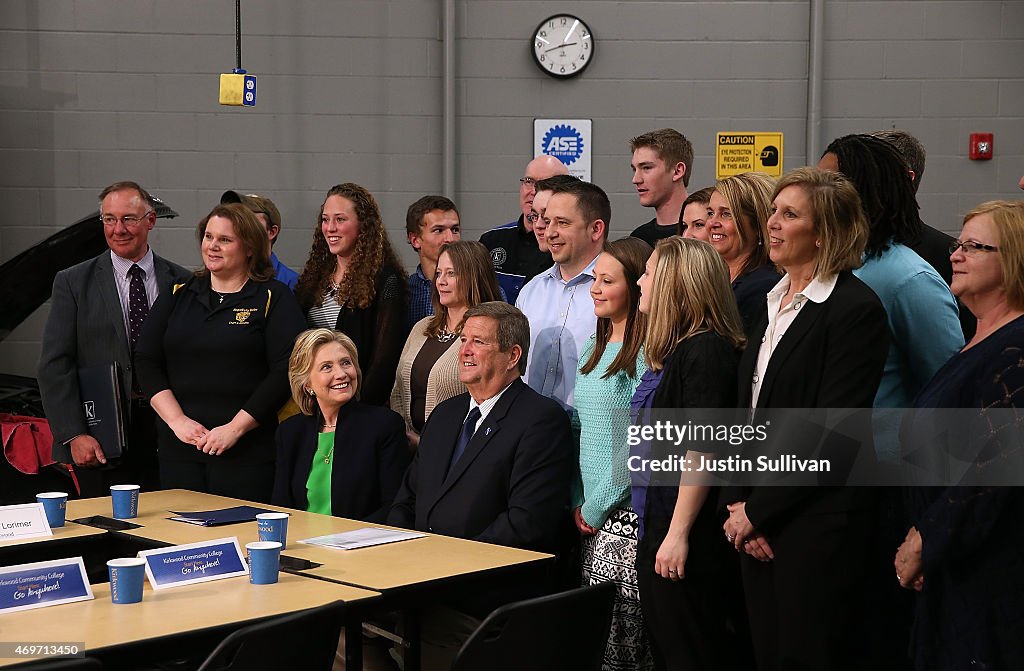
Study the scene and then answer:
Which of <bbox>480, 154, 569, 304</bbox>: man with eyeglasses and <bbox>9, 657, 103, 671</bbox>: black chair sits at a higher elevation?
<bbox>480, 154, 569, 304</bbox>: man with eyeglasses

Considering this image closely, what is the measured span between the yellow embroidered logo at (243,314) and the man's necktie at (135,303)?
0.47 meters

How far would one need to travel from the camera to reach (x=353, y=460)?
3260mm

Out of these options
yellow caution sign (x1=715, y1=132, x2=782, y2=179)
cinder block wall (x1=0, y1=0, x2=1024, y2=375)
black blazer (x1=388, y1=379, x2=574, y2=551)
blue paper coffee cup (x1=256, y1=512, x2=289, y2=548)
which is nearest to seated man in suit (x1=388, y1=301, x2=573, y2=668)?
black blazer (x1=388, y1=379, x2=574, y2=551)

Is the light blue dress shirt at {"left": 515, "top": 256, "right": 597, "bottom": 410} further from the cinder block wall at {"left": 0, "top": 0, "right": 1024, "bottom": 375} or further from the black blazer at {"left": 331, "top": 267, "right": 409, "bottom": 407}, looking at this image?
the cinder block wall at {"left": 0, "top": 0, "right": 1024, "bottom": 375}

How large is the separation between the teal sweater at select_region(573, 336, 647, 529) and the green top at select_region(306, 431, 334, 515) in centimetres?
82

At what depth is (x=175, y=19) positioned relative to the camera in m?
5.62

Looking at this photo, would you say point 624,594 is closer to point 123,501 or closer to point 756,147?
point 123,501

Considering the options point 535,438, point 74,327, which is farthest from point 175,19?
point 535,438

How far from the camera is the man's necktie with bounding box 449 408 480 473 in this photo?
10.1ft

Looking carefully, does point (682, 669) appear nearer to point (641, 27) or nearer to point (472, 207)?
point (472, 207)

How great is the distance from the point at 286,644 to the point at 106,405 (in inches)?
85.8

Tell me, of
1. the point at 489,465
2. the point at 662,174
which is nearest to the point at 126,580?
the point at 489,465

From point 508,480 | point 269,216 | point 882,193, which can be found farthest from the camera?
point 269,216

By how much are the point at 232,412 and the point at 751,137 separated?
11.0 ft
